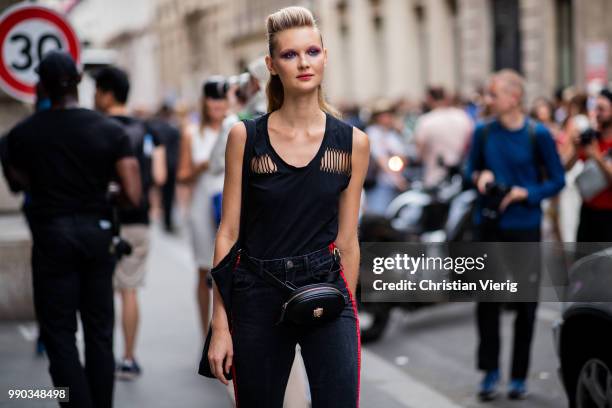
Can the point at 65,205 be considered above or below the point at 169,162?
above

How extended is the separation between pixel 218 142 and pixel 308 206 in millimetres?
2833

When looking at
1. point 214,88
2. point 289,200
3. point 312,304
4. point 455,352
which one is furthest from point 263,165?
point 455,352

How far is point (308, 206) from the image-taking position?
11.8 feet

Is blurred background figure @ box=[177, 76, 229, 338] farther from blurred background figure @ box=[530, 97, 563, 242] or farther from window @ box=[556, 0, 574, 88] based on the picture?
window @ box=[556, 0, 574, 88]

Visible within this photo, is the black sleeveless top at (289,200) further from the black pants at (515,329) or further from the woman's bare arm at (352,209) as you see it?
the black pants at (515,329)

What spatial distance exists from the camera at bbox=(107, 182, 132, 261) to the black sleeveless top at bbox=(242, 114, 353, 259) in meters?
1.92

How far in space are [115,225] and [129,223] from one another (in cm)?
177

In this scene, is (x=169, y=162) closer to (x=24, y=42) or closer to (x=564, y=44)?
(x=564, y=44)

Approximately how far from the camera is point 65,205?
5.18m

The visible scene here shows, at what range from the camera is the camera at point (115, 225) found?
545cm

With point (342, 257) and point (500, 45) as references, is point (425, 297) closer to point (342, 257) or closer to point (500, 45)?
point (342, 257)

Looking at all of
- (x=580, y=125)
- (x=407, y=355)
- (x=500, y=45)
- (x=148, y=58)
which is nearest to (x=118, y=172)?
(x=407, y=355)

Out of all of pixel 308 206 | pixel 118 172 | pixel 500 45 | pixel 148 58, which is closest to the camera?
pixel 308 206

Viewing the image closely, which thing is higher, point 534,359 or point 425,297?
point 425,297
